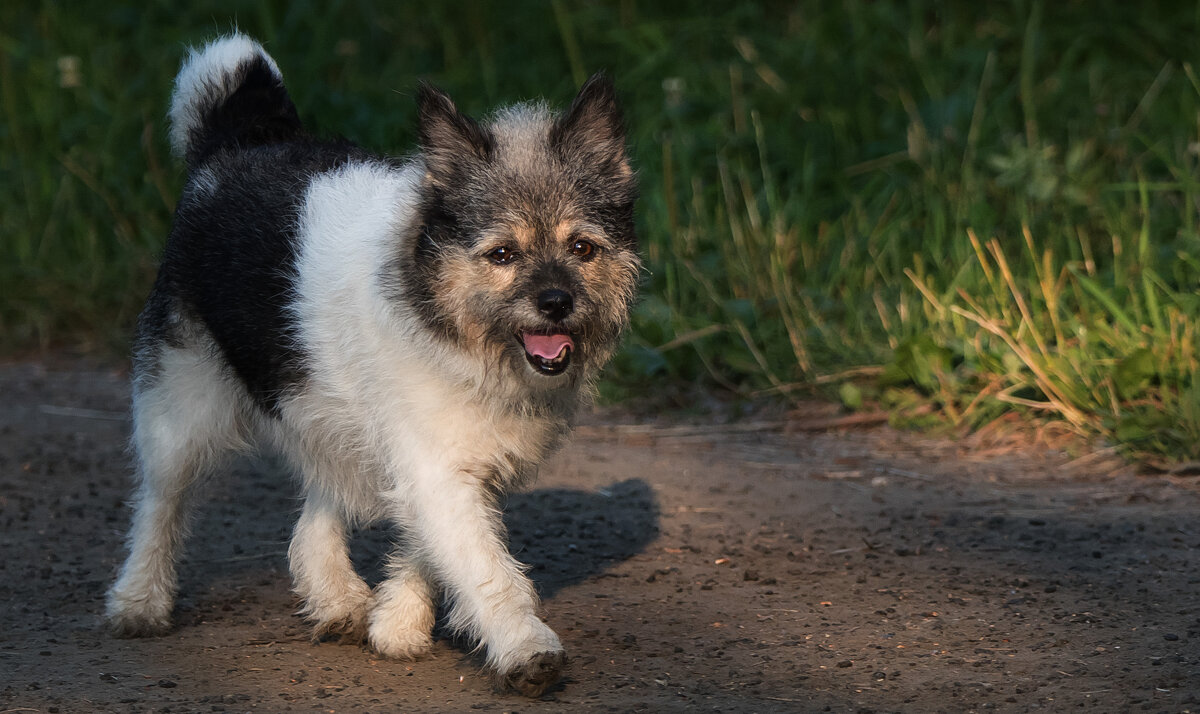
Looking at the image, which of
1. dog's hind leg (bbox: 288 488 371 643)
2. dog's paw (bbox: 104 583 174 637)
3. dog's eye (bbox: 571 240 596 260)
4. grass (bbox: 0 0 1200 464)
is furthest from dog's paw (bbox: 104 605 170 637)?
grass (bbox: 0 0 1200 464)

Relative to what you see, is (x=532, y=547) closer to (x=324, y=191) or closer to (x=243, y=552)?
(x=243, y=552)

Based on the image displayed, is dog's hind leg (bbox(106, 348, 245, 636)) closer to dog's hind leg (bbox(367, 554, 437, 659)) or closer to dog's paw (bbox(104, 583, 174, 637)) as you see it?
dog's paw (bbox(104, 583, 174, 637))

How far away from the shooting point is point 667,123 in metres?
8.48

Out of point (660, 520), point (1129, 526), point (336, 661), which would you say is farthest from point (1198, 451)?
point (336, 661)

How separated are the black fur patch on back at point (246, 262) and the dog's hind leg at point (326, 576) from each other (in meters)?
0.40

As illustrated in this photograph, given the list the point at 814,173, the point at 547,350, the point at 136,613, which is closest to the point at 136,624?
the point at 136,613

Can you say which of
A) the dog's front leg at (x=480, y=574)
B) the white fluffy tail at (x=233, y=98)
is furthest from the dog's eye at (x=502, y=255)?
the white fluffy tail at (x=233, y=98)

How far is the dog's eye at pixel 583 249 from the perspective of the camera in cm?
365

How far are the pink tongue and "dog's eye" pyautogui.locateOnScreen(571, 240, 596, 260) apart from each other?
21 cm

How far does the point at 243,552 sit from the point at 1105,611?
2.85 meters

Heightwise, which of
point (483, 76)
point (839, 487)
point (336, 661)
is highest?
point (483, 76)

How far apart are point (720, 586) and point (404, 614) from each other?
104cm

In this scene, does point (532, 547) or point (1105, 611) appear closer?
point (1105, 611)

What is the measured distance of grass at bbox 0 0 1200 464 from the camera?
6.12 metres
